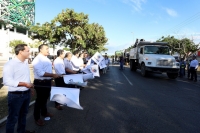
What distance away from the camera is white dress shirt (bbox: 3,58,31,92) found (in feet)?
9.75

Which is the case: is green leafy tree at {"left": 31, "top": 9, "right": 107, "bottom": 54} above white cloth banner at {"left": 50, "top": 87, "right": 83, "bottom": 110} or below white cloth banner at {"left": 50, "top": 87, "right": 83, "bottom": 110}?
above

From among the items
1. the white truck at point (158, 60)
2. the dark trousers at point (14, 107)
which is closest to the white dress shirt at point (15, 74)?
the dark trousers at point (14, 107)

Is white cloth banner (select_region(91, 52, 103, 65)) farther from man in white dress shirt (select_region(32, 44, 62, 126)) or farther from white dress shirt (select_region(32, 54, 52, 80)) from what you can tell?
white dress shirt (select_region(32, 54, 52, 80))

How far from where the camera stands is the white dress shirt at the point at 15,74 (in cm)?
297

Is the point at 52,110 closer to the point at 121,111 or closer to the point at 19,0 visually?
the point at 121,111

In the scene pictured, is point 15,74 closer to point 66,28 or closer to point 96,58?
point 96,58

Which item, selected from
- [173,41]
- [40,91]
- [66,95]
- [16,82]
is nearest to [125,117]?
[66,95]

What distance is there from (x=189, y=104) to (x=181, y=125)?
241 centimetres

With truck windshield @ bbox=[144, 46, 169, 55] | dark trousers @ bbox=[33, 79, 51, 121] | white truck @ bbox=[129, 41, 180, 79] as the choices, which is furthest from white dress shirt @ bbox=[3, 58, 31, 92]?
truck windshield @ bbox=[144, 46, 169, 55]

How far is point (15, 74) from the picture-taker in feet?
10.1

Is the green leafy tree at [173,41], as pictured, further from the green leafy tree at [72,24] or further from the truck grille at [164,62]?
the truck grille at [164,62]

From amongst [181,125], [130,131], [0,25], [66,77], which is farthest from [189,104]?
[0,25]

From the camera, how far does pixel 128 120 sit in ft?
15.2

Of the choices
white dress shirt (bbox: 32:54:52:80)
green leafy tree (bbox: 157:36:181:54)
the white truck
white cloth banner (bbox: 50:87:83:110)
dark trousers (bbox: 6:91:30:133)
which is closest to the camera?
dark trousers (bbox: 6:91:30:133)
